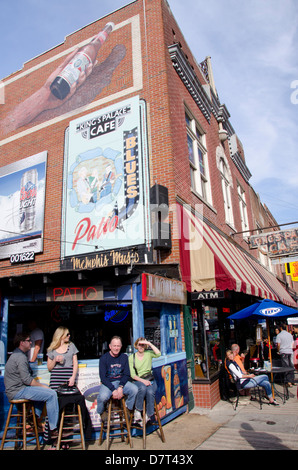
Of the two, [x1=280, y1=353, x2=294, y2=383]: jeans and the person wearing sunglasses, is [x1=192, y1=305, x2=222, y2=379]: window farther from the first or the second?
the person wearing sunglasses

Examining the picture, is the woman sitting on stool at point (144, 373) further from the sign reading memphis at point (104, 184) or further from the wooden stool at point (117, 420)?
the sign reading memphis at point (104, 184)

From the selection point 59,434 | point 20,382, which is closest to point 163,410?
point 59,434

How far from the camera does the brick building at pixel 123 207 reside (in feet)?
23.5

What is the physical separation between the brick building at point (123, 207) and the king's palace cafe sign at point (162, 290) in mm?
33

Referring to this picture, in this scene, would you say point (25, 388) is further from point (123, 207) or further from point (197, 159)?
point (197, 159)

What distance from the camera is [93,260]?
895 cm

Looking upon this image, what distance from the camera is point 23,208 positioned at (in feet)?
36.3

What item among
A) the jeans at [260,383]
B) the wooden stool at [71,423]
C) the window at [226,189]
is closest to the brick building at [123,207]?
the wooden stool at [71,423]

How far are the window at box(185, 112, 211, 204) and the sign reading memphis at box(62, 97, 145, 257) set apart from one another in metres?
2.37

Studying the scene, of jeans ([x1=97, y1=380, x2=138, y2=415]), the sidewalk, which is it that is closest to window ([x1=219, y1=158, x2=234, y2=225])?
the sidewalk

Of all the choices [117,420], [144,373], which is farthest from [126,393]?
[117,420]

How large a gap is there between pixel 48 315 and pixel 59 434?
17.9 ft

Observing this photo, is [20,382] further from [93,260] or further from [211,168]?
[211,168]
